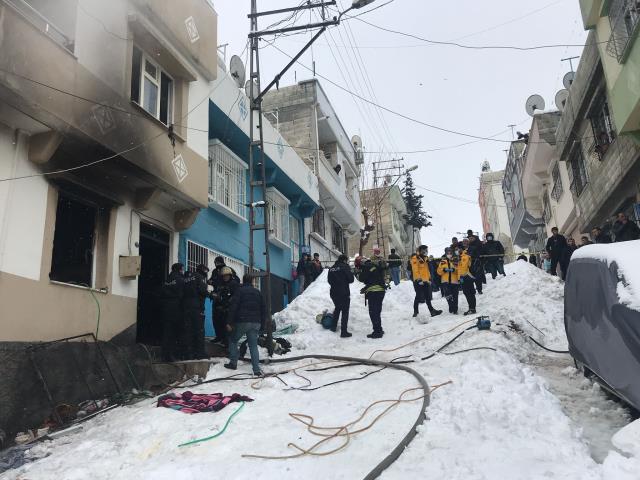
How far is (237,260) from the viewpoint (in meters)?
14.2

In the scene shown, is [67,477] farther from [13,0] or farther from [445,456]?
[13,0]

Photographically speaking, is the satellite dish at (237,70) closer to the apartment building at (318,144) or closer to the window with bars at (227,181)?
the window with bars at (227,181)

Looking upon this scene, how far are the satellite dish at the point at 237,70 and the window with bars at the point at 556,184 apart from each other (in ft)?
49.4

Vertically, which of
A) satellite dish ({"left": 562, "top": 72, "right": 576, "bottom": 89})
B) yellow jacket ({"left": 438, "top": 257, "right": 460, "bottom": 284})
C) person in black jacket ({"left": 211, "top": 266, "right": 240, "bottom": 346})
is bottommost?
person in black jacket ({"left": 211, "top": 266, "right": 240, "bottom": 346})

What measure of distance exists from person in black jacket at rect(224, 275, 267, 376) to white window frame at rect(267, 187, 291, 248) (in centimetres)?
794

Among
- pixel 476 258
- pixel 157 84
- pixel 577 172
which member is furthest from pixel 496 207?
pixel 157 84

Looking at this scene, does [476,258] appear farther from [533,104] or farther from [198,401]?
[533,104]

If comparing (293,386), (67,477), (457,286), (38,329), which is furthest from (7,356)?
(457,286)

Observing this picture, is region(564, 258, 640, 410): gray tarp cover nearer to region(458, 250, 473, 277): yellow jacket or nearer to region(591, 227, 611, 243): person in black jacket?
region(458, 250, 473, 277): yellow jacket

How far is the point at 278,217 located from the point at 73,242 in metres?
10.1

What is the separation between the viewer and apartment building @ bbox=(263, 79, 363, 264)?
71.9 ft

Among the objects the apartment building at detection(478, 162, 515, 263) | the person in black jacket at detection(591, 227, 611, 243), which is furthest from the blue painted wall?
the apartment building at detection(478, 162, 515, 263)

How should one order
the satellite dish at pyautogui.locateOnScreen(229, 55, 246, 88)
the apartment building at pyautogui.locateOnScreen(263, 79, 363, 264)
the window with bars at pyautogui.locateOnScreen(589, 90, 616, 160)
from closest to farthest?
the satellite dish at pyautogui.locateOnScreen(229, 55, 246, 88) → the window with bars at pyautogui.locateOnScreen(589, 90, 616, 160) → the apartment building at pyautogui.locateOnScreen(263, 79, 363, 264)

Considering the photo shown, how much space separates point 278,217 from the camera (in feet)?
58.6
